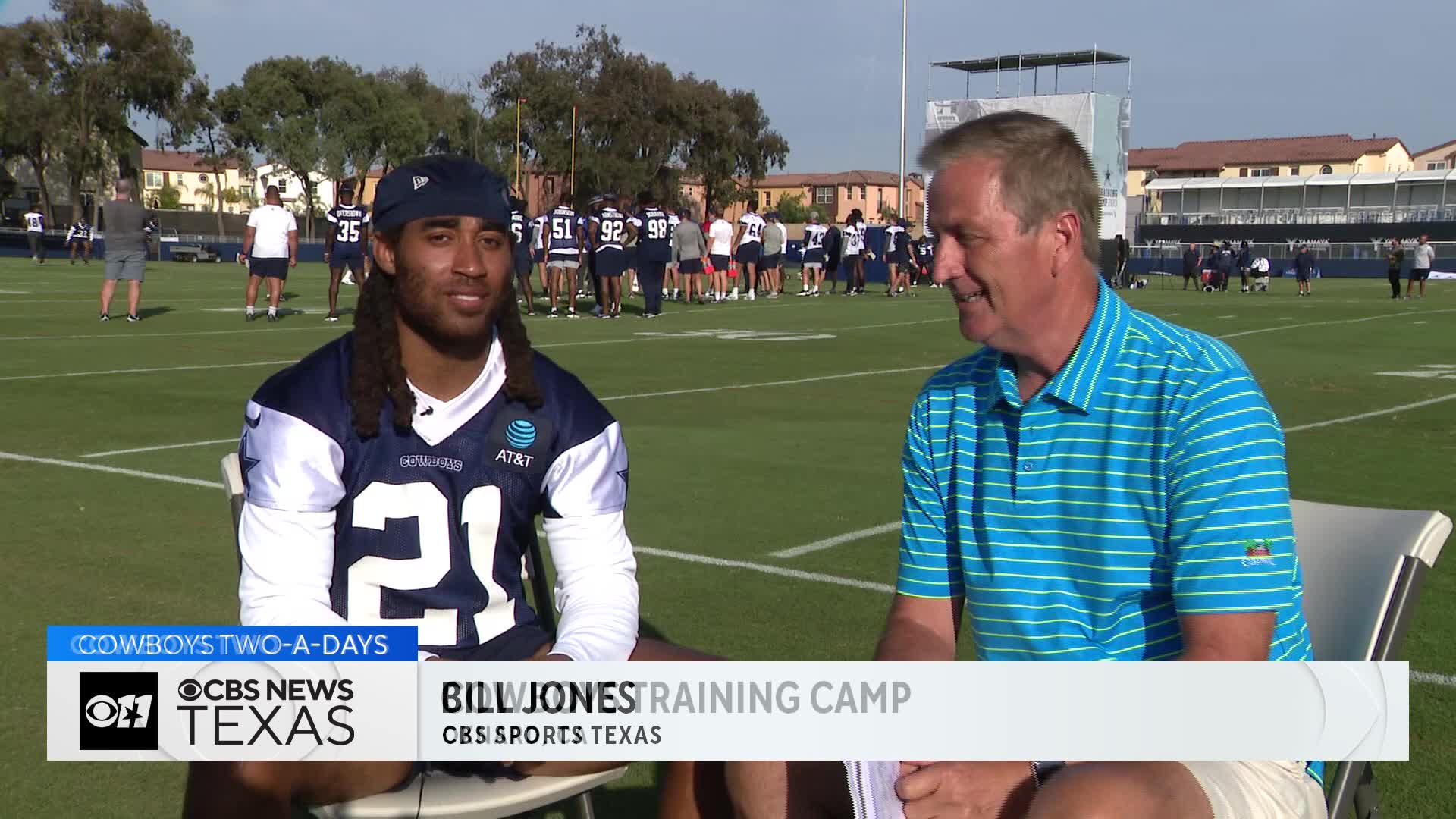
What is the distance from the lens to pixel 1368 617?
2.96m

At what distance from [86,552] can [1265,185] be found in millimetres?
102075

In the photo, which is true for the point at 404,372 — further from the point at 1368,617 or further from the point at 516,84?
the point at 516,84

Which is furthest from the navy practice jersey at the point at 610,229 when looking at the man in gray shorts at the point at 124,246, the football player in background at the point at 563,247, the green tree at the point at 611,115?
the green tree at the point at 611,115

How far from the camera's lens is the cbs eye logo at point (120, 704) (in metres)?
2.36

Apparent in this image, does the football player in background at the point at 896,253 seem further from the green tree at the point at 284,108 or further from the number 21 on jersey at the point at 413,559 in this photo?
the green tree at the point at 284,108

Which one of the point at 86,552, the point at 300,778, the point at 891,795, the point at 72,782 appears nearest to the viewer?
the point at 891,795

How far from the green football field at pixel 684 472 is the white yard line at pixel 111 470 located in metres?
0.03

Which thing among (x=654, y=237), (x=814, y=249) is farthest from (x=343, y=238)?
(x=814, y=249)

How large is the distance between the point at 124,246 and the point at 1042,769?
67.6 feet

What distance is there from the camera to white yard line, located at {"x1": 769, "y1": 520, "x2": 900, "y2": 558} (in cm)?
703

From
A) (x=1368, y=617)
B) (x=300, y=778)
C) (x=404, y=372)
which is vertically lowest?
(x=300, y=778)

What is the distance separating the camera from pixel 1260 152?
422 feet

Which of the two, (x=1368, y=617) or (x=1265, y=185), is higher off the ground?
(x=1265, y=185)

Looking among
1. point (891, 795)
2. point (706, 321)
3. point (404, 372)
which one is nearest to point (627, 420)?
point (404, 372)
